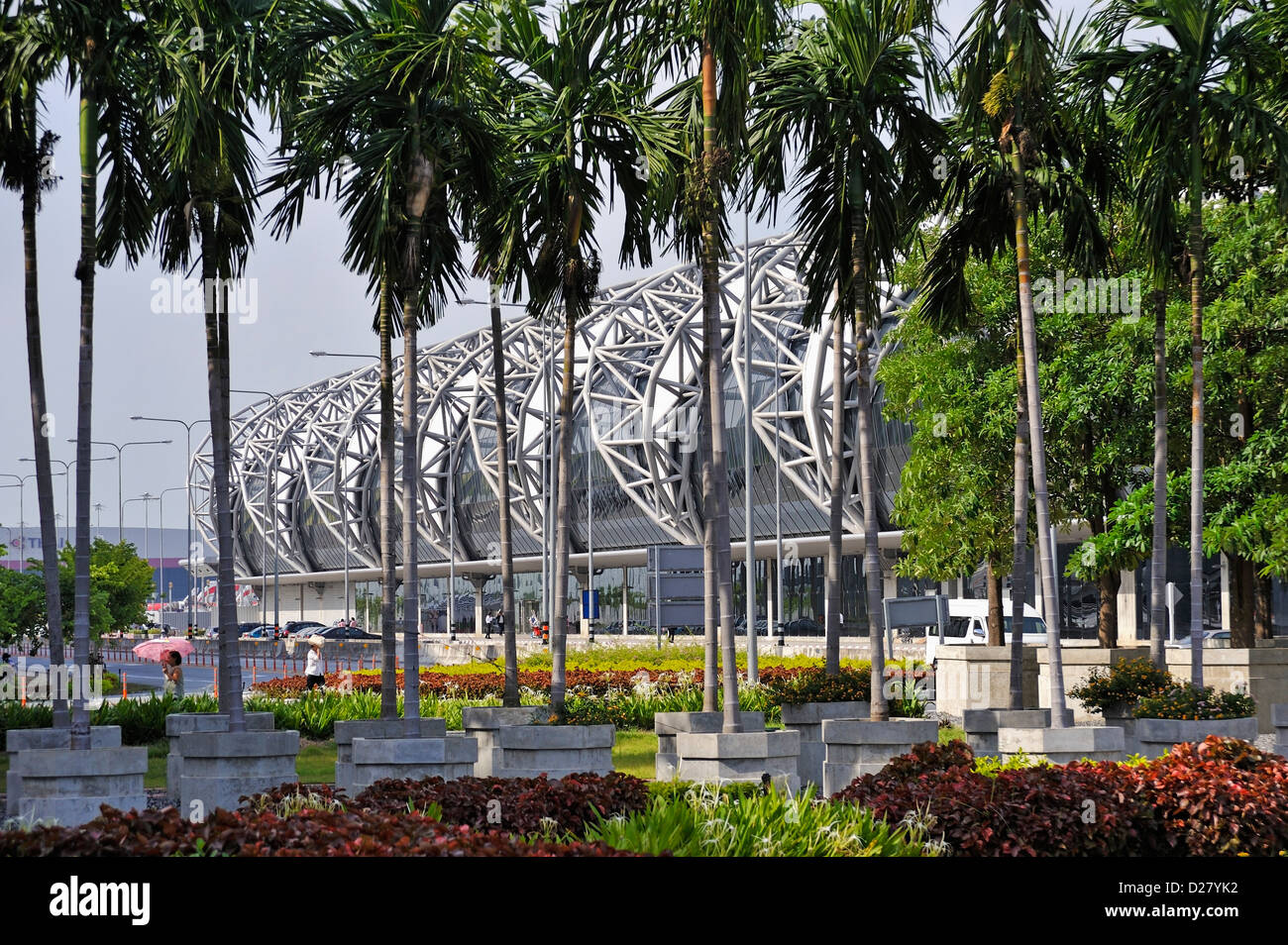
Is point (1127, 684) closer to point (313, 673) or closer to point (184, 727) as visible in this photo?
point (184, 727)

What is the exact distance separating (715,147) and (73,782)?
9.15 m

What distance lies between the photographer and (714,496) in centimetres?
1568

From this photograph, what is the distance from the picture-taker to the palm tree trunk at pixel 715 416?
15273mm

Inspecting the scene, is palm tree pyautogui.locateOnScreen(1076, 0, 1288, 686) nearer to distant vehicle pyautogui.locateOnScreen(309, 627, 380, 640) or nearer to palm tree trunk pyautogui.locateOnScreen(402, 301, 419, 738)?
palm tree trunk pyautogui.locateOnScreen(402, 301, 419, 738)

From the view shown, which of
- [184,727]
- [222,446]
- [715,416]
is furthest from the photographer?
[184,727]

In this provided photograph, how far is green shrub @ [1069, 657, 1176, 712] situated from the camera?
73.8 feet

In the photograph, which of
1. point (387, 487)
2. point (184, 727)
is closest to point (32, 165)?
point (387, 487)

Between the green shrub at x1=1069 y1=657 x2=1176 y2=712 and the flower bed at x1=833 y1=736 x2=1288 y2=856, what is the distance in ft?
33.8

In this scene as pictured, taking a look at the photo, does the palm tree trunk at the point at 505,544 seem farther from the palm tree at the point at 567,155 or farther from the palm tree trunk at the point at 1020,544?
the palm tree trunk at the point at 1020,544

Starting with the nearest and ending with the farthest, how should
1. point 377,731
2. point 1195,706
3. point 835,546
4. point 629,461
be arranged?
point 377,731 → point 1195,706 → point 835,546 → point 629,461

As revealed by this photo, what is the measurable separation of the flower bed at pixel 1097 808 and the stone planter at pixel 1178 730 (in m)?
7.54

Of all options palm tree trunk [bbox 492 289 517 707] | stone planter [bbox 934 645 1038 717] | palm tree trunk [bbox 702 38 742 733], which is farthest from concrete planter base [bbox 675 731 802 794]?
stone planter [bbox 934 645 1038 717]

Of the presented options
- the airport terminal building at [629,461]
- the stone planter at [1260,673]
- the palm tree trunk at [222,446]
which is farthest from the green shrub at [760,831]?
the airport terminal building at [629,461]

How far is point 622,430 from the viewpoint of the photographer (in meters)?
82.2
